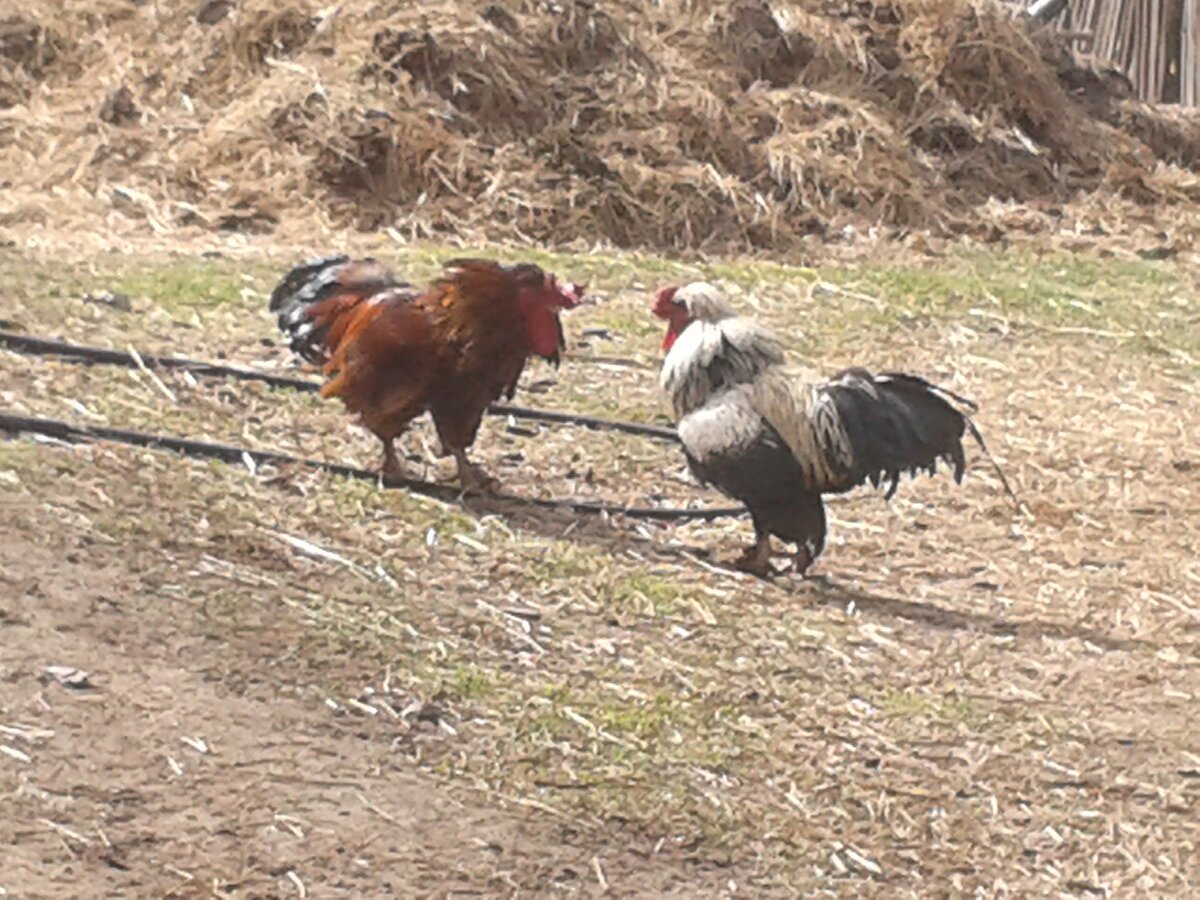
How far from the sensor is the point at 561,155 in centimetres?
988

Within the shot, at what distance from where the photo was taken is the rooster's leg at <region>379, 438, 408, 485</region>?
5719 millimetres

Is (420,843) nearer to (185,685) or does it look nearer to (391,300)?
(185,685)

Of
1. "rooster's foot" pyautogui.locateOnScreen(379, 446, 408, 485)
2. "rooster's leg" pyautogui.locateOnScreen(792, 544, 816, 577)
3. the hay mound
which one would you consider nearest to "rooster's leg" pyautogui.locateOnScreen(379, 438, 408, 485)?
"rooster's foot" pyautogui.locateOnScreen(379, 446, 408, 485)

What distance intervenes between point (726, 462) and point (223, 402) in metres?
1.83

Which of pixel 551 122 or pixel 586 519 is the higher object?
pixel 551 122

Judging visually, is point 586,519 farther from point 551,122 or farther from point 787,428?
point 551,122

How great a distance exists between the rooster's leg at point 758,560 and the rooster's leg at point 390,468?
1.02 m

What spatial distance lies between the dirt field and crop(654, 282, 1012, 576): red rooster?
10.3 inches

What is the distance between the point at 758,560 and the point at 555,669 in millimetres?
1040

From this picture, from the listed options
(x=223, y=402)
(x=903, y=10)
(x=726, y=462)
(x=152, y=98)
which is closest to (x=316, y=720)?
(x=726, y=462)

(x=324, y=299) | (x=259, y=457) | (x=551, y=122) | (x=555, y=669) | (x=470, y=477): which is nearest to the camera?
(x=555, y=669)

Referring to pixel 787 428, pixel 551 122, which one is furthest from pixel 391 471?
pixel 551 122

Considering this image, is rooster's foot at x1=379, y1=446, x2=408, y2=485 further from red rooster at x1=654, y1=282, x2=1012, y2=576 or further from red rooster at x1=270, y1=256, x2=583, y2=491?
red rooster at x1=654, y1=282, x2=1012, y2=576

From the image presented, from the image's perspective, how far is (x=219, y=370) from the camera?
6500 mm
